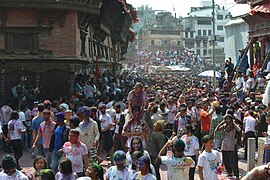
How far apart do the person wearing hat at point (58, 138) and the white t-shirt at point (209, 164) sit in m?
2.63

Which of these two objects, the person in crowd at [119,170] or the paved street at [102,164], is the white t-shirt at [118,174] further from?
the paved street at [102,164]

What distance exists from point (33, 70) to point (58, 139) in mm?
10862

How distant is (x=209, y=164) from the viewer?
8.09 m

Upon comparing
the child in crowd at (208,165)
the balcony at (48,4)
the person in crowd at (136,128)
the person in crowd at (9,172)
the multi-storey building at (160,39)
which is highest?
the multi-storey building at (160,39)

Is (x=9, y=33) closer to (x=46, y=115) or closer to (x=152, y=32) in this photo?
(x=46, y=115)

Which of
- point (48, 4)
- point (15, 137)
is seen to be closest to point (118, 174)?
point (15, 137)

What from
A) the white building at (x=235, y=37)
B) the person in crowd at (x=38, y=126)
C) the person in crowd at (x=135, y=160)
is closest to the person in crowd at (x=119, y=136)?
the person in crowd at (x=38, y=126)

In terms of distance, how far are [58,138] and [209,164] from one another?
290cm

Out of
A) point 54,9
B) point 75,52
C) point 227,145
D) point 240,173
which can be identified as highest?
point 54,9

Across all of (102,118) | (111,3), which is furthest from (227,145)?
(111,3)

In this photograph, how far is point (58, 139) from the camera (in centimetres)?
941

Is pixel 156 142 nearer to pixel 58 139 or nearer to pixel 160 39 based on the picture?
pixel 58 139

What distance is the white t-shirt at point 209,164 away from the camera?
8.05m

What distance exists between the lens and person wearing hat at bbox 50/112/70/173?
30.6ft
